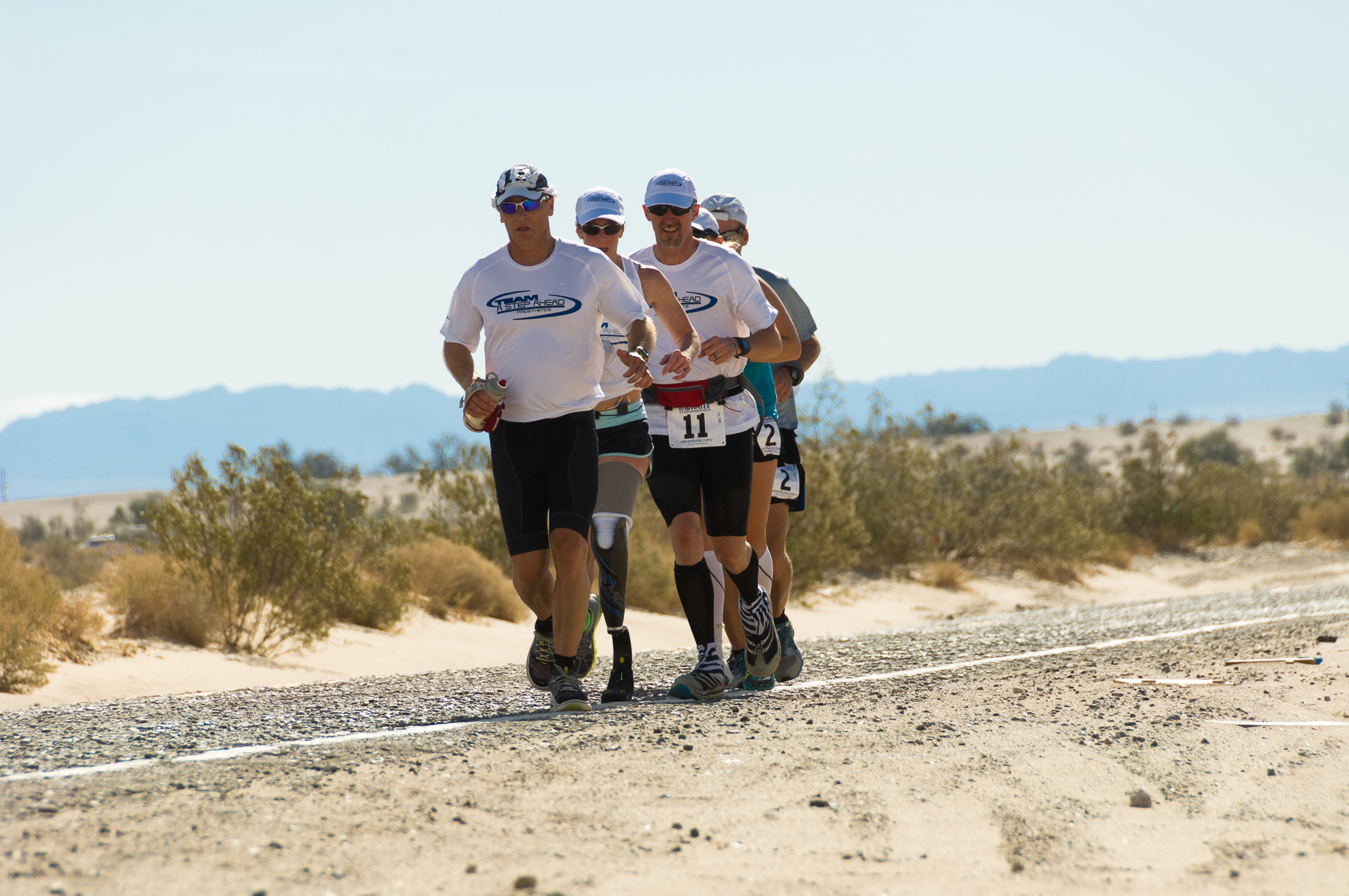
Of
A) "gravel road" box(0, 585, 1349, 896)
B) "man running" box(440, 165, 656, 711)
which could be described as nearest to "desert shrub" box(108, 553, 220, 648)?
"gravel road" box(0, 585, 1349, 896)

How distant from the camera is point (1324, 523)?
2908cm

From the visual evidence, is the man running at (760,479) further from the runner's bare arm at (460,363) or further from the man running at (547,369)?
the runner's bare arm at (460,363)

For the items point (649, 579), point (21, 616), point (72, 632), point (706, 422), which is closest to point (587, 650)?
point (706, 422)

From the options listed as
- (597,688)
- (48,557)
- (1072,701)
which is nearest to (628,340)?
(597,688)

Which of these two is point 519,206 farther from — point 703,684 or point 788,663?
Result: point 788,663

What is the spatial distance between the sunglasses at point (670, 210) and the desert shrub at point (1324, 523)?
27.4 m

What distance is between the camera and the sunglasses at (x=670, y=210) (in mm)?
5527

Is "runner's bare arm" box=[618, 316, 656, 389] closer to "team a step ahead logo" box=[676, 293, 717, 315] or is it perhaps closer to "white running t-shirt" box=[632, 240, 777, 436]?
"white running t-shirt" box=[632, 240, 777, 436]

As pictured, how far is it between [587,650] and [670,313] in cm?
150

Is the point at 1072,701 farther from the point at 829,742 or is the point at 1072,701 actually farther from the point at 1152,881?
the point at 1152,881

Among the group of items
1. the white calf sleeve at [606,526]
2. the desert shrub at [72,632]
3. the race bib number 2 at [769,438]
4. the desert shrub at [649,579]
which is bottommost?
the desert shrub at [649,579]

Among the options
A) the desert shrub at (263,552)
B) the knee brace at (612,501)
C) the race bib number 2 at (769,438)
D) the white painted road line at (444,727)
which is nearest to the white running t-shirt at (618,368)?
the knee brace at (612,501)

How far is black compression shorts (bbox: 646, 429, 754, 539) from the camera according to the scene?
5.57 meters

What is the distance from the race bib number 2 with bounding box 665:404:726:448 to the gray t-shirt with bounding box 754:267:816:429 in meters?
0.62
